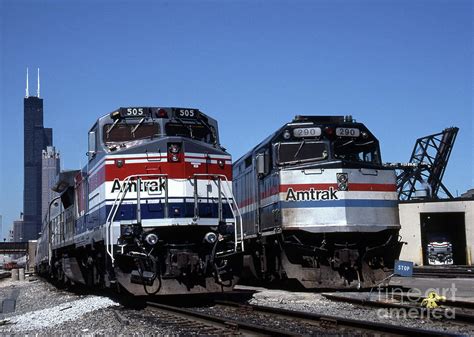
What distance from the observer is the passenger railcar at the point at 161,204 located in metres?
12.1

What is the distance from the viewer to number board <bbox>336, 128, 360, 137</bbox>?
1573 cm

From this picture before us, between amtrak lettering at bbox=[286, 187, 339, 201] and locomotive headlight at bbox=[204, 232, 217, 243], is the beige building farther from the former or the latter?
locomotive headlight at bbox=[204, 232, 217, 243]

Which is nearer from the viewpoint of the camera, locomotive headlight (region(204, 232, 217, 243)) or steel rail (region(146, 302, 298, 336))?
steel rail (region(146, 302, 298, 336))

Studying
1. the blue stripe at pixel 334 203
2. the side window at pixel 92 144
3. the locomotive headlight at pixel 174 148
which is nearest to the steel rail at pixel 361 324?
the locomotive headlight at pixel 174 148

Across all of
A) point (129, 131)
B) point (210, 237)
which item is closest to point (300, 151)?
point (210, 237)

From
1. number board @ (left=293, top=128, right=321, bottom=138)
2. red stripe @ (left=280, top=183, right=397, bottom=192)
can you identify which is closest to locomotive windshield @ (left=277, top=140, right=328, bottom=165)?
number board @ (left=293, top=128, right=321, bottom=138)

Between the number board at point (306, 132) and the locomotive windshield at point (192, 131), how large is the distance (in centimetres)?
264

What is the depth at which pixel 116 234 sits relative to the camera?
12188mm

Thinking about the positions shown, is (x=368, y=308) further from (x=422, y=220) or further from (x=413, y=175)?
(x=413, y=175)

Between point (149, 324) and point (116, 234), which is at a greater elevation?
point (116, 234)

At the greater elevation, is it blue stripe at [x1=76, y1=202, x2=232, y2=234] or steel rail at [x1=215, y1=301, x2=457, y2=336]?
blue stripe at [x1=76, y1=202, x2=232, y2=234]

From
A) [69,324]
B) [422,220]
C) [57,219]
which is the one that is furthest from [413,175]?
[69,324]

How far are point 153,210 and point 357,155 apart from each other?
5655 mm

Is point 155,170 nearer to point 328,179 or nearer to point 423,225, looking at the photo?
point 328,179
